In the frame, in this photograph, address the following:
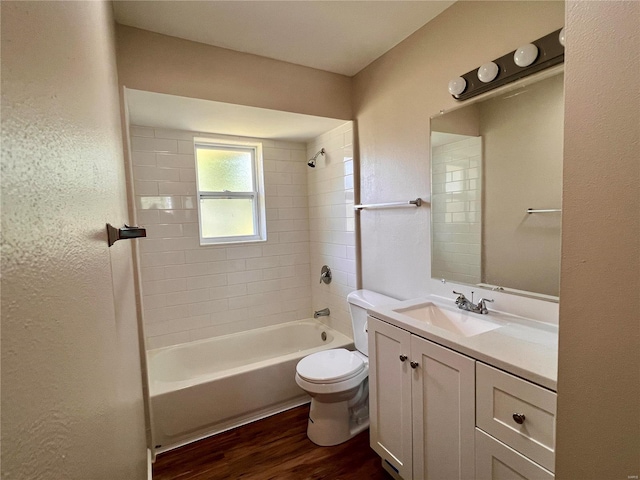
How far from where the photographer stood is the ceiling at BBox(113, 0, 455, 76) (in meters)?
1.65

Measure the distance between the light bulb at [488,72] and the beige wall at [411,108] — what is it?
0.10 meters

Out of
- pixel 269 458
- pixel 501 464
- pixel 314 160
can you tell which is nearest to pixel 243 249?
pixel 314 160

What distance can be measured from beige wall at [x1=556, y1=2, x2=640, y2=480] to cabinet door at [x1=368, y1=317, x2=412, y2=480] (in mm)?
835

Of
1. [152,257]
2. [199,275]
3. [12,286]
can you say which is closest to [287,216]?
[199,275]

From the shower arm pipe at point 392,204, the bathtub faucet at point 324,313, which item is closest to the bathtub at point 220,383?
the bathtub faucet at point 324,313

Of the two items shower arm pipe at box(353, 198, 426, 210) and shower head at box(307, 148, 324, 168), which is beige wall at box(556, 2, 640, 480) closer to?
shower arm pipe at box(353, 198, 426, 210)

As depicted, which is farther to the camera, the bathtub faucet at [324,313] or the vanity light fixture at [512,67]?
the bathtub faucet at [324,313]

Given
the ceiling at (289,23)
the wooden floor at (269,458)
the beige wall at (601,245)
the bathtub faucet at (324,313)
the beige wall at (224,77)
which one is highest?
the ceiling at (289,23)

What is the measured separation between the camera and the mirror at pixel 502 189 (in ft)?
4.41

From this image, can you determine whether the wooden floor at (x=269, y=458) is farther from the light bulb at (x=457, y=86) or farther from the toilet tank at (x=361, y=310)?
the light bulb at (x=457, y=86)

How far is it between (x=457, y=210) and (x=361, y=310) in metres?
0.95

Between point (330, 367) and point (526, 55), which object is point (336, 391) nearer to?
point (330, 367)

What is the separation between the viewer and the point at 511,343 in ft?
3.91

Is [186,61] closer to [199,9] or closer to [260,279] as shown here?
[199,9]
